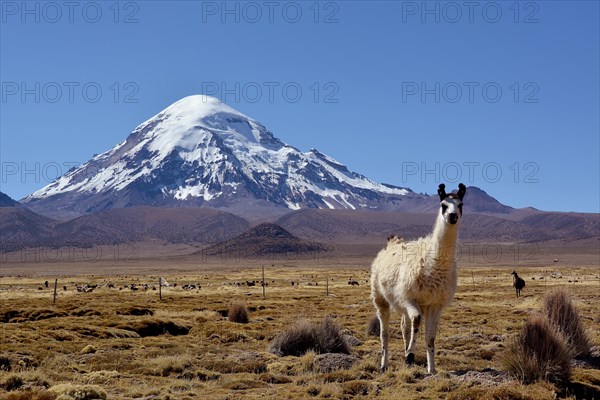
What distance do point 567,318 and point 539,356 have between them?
12.2 ft

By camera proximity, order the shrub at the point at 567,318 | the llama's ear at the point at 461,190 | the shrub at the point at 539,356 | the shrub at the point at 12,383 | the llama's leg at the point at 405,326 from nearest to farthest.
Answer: the shrub at the point at 539,356 < the llama's ear at the point at 461,190 < the shrub at the point at 12,383 < the llama's leg at the point at 405,326 < the shrub at the point at 567,318

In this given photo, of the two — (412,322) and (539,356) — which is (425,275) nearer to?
(412,322)

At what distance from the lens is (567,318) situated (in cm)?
1567

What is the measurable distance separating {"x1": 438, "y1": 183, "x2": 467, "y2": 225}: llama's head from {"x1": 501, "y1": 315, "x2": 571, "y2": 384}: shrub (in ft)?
8.74

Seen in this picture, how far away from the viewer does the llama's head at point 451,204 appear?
12289 millimetres

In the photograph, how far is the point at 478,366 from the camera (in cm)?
1562

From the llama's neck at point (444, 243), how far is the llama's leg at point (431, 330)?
0.93m

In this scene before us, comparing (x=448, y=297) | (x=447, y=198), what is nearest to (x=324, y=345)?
(x=448, y=297)

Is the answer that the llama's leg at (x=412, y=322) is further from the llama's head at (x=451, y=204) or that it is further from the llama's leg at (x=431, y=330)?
the llama's head at (x=451, y=204)

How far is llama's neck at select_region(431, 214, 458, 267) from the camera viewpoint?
12594 mm

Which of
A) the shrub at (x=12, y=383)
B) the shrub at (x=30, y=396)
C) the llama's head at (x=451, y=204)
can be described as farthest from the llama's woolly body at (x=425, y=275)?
the shrub at (x=12, y=383)

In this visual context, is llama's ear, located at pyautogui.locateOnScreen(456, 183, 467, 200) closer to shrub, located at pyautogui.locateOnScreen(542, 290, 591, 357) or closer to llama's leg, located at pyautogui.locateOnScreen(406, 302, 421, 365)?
llama's leg, located at pyautogui.locateOnScreen(406, 302, 421, 365)

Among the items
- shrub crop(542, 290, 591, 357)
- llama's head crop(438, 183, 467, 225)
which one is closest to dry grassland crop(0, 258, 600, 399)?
shrub crop(542, 290, 591, 357)

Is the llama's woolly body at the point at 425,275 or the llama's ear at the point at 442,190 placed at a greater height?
the llama's ear at the point at 442,190
